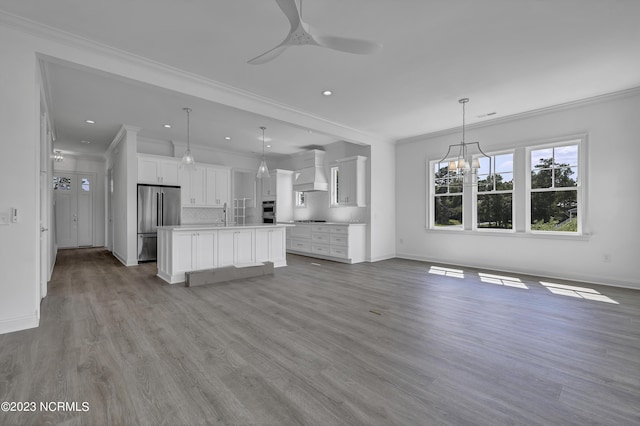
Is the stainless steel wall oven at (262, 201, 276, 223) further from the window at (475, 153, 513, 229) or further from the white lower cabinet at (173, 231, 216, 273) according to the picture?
the window at (475, 153, 513, 229)

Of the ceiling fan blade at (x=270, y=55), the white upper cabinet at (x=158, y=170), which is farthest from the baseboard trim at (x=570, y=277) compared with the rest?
the white upper cabinet at (x=158, y=170)

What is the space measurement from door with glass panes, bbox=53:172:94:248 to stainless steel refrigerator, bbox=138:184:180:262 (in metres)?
4.49

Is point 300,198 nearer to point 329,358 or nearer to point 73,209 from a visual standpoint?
point 329,358

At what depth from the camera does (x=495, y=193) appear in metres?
5.76

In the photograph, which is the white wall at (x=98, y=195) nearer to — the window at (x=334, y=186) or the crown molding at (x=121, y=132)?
the crown molding at (x=121, y=132)

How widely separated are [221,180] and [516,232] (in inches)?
272

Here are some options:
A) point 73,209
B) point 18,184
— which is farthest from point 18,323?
point 73,209

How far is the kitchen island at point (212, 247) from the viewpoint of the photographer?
4.70m

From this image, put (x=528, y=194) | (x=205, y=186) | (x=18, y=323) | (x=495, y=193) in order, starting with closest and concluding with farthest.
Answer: (x=18, y=323), (x=528, y=194), (x=495, y=193), (x=205, y=186)

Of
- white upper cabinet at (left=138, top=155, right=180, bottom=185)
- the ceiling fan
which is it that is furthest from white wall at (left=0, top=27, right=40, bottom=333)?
white upper cabinet at (left=138, top=155, right=180, bottom=185)

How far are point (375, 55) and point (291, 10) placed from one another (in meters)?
1.62

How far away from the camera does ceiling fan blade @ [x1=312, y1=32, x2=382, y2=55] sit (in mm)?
2264

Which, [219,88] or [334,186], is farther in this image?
[334,186]

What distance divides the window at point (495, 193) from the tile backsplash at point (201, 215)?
21.0ft
